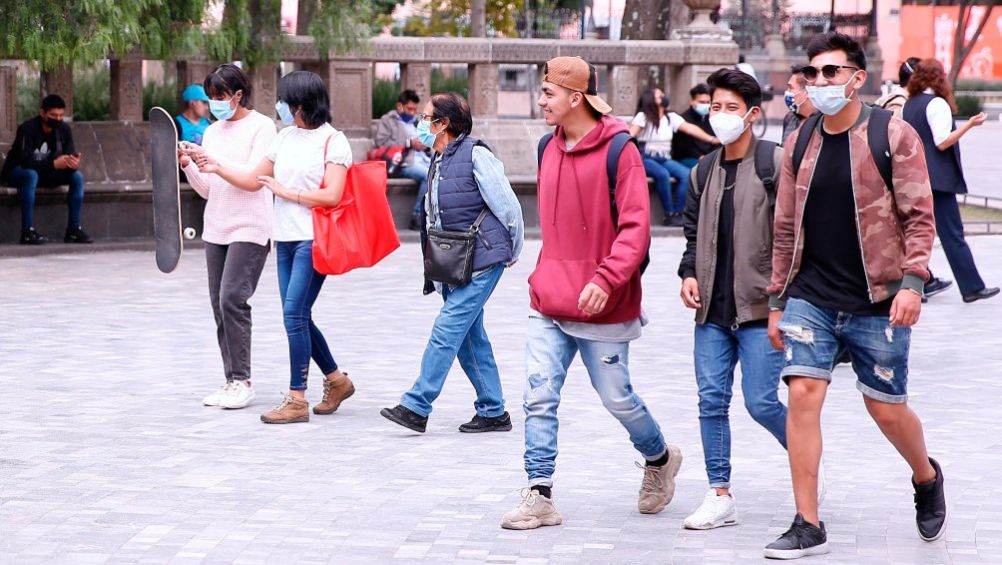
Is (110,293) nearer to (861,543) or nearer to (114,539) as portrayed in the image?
(114,539)

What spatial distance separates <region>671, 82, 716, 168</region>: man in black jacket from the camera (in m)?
18.0

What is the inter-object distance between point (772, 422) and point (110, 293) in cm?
791

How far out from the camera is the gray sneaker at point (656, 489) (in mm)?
6164

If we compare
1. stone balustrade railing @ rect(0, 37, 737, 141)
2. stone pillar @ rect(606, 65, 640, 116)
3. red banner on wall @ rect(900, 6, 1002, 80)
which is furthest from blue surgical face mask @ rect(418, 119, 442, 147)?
red banner on wall @ rect(900, 6, 1002, 80)

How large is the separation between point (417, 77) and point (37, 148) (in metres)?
4.53

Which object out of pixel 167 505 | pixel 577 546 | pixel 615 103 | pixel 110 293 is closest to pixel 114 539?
pixel 167 505

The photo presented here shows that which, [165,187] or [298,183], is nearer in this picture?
[298,183]

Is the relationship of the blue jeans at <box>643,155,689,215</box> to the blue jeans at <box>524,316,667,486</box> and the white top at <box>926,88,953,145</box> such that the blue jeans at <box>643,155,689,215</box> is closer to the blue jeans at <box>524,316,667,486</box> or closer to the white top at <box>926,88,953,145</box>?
the white top at <box>926,88,953,145</box>

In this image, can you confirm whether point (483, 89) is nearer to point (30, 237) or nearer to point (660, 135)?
point (660, 135)

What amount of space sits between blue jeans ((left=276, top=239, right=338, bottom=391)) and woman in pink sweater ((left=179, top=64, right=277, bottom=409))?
226mm

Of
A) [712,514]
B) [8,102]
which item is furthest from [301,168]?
[8,102]

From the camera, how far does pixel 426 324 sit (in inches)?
447

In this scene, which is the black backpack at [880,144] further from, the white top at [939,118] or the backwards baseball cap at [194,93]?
the backwards baseball cap at [194,93]

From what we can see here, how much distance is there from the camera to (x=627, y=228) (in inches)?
228
